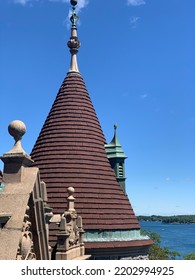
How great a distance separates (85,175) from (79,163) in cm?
55

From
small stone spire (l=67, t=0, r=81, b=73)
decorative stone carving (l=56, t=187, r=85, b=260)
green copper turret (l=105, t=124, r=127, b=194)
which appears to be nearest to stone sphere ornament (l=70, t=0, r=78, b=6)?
small stone spire (l=67, t=0, r=81, b=73)

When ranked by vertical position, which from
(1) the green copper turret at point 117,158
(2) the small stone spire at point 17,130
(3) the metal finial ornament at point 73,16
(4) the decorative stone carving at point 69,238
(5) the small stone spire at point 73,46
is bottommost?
(4) the decorative stone carving at point 69,238

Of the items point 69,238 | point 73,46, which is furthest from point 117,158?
point 69,238

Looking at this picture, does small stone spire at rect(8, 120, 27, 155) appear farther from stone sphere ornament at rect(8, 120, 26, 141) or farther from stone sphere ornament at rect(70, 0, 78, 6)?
stone sphere ornament at rect(70, 0, 78, 6)

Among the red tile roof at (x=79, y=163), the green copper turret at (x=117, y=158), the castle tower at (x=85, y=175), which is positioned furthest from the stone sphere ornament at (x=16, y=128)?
the green copper turret at (x=117, y=158)

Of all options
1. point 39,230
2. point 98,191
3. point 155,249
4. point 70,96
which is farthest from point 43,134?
point 155,249

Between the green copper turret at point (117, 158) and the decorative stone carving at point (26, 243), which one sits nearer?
the decorative stone carving at point (26, 243)

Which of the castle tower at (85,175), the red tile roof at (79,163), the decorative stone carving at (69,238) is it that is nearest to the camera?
the decorative stone carving at (69,238)

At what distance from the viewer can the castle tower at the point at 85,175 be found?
14.5 metres

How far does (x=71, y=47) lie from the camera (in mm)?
18609

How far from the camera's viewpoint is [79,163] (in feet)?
51.6

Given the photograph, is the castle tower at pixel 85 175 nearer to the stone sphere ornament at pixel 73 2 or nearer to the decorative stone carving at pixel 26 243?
the stone sphere ornament at pixel 73 2
